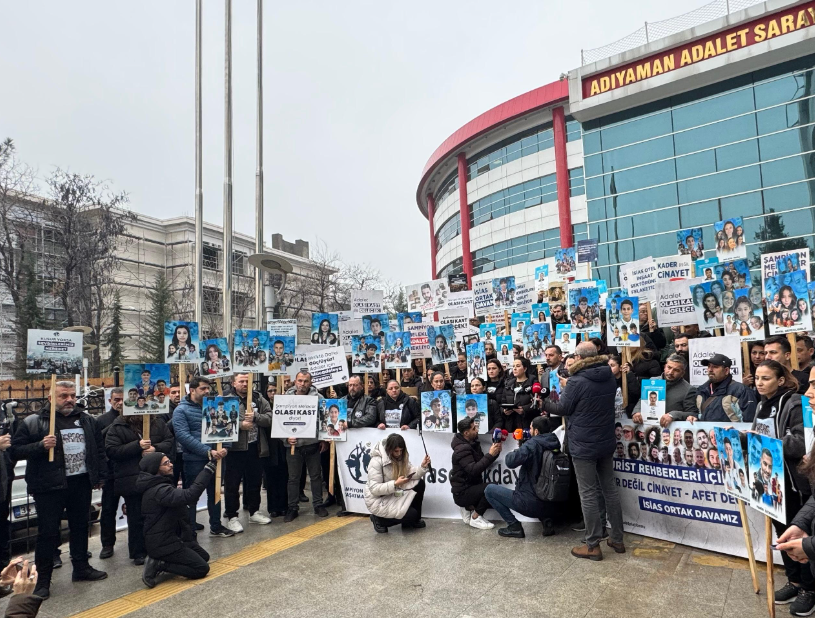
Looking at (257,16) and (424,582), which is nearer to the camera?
(424,582)

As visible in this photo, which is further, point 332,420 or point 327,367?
point 327,367

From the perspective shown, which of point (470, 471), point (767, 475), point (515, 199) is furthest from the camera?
point (515, 199)

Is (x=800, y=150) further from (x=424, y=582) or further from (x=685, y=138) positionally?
(x=424, y=582)

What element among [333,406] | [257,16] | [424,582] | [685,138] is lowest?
[424,582]

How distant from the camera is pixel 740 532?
5418 millimetres

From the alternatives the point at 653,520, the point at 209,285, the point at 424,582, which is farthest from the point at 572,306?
the point at 209,285

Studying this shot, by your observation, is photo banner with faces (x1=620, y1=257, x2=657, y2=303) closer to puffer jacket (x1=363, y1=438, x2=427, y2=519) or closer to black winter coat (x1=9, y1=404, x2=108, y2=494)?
puffer jacket (x1=363, y1=438, x2=427, y2=519)

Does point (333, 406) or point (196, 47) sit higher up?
point (196, 47)

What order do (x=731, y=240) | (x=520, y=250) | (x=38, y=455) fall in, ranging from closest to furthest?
1. (x=38, y=455)
2. (x=731, y=240)
3. (x=520, y=250)

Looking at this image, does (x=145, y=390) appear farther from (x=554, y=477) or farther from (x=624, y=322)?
(x=624, y=322)

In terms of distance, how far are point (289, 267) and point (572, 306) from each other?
293 inches

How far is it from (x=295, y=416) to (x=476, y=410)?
8.31 feet

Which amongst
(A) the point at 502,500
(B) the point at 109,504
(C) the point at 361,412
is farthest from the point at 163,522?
(A) the point at 502,500

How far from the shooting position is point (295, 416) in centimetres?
799
